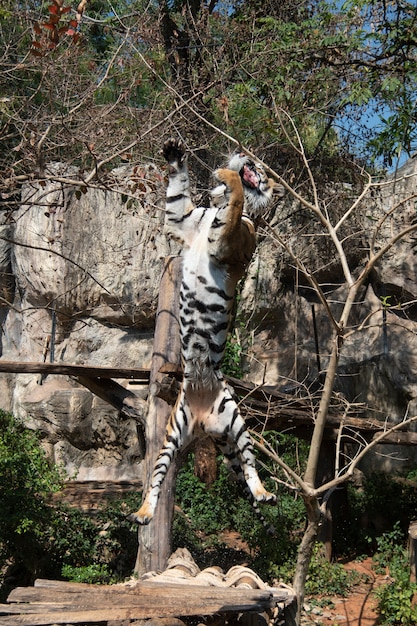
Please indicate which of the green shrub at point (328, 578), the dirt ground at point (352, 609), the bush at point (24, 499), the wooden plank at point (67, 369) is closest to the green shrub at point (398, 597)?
the dirt ground at point (352, 609)

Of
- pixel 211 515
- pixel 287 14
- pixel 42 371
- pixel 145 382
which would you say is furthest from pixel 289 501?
pixel 287 14

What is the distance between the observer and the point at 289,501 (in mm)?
8469

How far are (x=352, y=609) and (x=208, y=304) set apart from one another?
4868 mm

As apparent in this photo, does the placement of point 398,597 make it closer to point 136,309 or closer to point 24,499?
point 24,499

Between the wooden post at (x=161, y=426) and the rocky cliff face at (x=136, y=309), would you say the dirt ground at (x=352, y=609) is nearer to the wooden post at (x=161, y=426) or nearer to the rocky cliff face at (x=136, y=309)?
A: the wooden post at (x=161, y=426)

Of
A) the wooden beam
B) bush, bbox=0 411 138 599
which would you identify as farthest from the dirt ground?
the wooden beam

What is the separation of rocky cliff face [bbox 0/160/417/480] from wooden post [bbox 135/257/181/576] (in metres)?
4.10

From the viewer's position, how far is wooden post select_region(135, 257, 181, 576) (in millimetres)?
5711

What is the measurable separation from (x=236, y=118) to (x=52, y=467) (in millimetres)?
4950

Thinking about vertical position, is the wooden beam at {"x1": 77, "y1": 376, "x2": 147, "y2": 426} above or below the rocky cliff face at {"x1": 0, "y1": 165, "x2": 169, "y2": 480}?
below

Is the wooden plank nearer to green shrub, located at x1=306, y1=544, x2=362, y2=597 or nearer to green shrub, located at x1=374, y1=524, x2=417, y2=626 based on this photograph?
green shrub, located at x1=306, y1=544, x2=362, y2=597

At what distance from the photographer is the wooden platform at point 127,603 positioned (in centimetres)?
394

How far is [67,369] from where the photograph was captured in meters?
6.54

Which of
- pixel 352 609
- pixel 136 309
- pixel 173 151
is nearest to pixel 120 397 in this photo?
pixel 352 609
